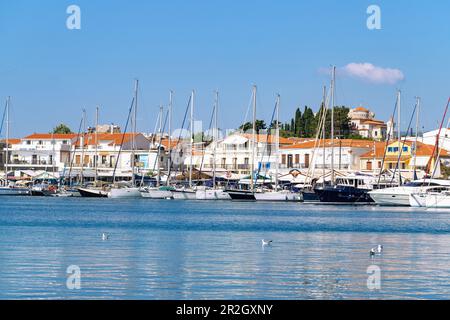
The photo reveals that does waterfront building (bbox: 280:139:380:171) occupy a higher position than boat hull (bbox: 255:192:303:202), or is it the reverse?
waterfront building (bbox: 280:139:380:171)

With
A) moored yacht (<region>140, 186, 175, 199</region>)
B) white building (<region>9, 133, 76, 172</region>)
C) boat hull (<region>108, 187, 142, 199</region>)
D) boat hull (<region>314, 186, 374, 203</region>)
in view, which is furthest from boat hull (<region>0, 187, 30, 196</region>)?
boat hull (<region>314, 186, 374, 203</region>)

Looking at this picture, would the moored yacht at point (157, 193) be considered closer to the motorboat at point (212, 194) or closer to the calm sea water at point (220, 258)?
the motorboat at point (212, 194)

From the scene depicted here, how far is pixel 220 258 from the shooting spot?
35.3 meters

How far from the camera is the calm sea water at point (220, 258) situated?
26625mm

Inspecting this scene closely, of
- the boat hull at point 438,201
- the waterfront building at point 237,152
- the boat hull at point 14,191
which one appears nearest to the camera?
the boat hull at point 438,201

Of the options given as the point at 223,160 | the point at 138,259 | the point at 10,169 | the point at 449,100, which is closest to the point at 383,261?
the point at 138,259

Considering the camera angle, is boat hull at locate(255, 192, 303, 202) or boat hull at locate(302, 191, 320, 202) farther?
boat hull at locate(255, 192, 303, 202)

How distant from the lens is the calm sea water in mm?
26625

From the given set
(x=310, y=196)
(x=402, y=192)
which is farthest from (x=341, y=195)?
(x=402, y=192)

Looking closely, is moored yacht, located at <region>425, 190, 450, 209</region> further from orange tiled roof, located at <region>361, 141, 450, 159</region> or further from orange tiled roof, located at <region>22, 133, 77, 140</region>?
orange tiled roof, located at <region>22, 133, 77, 140</region>

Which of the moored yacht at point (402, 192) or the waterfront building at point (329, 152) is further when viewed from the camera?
the waterfront building at point (329, 152)

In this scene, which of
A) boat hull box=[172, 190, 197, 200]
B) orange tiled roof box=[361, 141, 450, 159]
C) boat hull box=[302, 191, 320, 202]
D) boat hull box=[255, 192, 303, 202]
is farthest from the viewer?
orange tiled roof box=[361, 141, 450, 159]

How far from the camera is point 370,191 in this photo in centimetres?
9438

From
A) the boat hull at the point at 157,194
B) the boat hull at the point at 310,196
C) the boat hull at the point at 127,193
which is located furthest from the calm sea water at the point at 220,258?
the boat hull at the point at 127,193
